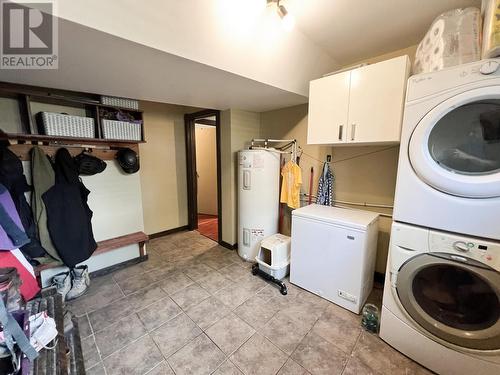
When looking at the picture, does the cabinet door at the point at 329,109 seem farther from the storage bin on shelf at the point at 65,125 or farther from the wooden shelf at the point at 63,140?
the storage bin on shelf at the point at 65,125

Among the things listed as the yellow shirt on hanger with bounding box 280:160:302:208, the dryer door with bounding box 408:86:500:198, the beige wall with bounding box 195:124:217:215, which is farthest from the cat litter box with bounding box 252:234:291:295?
the beige wall with bounding box 195:124:217:215

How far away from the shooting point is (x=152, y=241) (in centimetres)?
330

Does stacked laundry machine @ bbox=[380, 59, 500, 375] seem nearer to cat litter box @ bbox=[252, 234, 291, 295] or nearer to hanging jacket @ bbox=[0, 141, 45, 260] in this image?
cat litter box @ bbox=[252, 234, 291, 295]

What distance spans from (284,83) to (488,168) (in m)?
1.52

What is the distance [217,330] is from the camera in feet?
5.41

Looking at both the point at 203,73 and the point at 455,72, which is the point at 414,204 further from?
the point at 203,73

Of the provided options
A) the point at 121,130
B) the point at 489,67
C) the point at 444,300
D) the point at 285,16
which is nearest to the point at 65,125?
the point at 121,130

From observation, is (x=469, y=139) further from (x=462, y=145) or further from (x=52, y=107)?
(x=52, y=107)

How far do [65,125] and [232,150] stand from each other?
1763mm

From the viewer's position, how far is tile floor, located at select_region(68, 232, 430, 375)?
4.50 ft

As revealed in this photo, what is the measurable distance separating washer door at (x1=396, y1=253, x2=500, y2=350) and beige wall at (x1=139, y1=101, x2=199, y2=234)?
10.6 ft

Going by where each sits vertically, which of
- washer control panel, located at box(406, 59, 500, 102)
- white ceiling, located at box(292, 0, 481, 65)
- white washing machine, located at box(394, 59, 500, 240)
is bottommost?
white washing machine, located at box(394, 59, 500, 240)

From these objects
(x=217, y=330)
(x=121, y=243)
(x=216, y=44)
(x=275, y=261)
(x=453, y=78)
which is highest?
(x=216, y=44)

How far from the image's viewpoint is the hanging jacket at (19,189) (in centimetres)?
168
